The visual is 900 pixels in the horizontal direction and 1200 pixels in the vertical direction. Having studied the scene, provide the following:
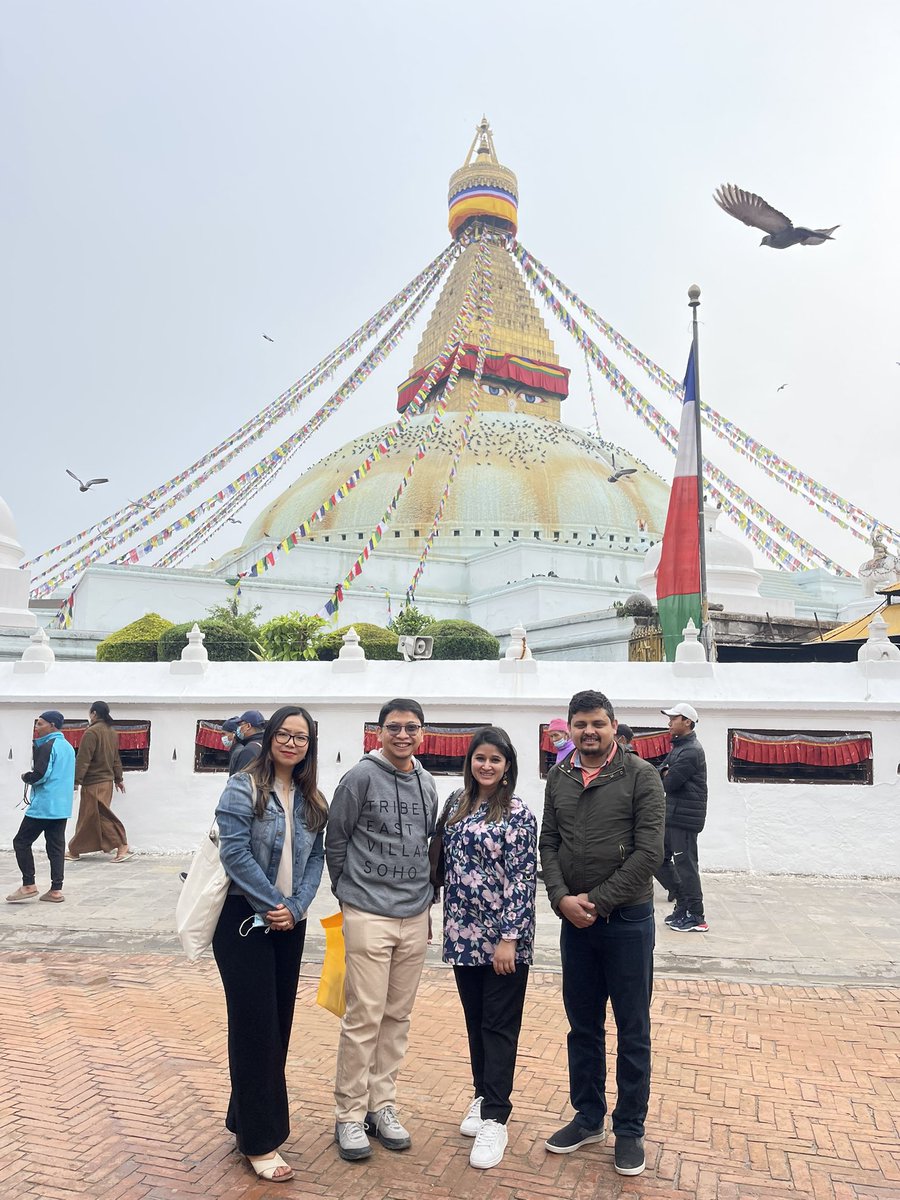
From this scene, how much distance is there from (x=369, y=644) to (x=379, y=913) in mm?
14653

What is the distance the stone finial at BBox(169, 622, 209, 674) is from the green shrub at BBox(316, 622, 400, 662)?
6.71 m

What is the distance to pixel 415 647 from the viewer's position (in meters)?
9.77

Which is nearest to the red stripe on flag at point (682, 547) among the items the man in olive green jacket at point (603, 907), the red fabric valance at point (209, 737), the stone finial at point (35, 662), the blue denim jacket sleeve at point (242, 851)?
the red fabric valance at point (209, 737)

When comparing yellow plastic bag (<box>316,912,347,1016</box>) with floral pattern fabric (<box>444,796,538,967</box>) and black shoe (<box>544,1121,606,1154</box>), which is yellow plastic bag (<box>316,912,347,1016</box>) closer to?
floral pattern fabric (<box>444,796,538,967</box>)

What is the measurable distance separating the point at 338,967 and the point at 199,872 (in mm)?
652

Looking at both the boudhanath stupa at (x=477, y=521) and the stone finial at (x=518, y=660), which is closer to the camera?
the stone finial at (x=518, y=660)

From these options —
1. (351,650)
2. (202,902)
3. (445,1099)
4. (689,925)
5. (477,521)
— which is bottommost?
(445,1099)

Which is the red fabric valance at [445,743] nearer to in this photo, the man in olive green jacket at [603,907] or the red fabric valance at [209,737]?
the red fabric valance at [209,737]

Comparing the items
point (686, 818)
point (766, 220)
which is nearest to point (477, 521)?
point (766, 220)

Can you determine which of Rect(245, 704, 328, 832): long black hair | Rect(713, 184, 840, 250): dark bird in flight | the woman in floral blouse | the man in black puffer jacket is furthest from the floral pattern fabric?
Rect(713, 184, 840, 250): dark bird in flight

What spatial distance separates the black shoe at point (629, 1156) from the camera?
3170mm

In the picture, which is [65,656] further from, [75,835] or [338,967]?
[338,967]

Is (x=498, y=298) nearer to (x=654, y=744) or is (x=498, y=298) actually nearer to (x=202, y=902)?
(x=654, y=744)

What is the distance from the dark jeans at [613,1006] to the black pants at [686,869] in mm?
3190
